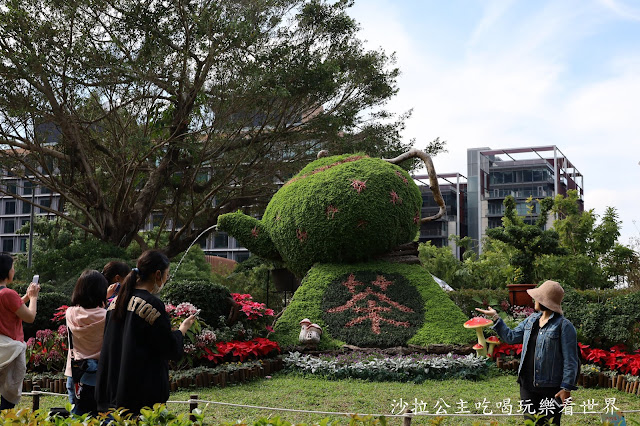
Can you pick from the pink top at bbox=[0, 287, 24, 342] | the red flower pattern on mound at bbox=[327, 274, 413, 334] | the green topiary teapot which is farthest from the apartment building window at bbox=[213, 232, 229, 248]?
the pink top at bbox=[0, 287, 24, 342]

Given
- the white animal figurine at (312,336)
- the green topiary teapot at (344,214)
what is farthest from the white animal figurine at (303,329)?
the green topiary teapot at (344,214)

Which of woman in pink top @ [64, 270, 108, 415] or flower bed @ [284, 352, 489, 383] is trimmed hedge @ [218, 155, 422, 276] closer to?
flower bed @ [284, 352, 489, 383]

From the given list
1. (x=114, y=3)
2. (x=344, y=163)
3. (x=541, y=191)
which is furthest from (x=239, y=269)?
(x=541, y=191)

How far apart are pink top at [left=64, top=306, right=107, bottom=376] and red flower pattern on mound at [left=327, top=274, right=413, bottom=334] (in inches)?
216

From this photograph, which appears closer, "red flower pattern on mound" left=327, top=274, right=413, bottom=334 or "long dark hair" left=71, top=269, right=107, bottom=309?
"long dark hair" left=71, top=269, right=107, bottom=309

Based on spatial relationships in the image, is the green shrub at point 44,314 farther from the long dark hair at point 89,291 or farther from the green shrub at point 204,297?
the long dark hair at point 89,291

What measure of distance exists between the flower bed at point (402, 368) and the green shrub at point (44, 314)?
401 centimetres

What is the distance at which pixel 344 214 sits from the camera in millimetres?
10148

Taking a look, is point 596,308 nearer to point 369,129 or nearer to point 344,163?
point 344,163

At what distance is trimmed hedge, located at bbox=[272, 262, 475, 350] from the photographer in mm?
9156

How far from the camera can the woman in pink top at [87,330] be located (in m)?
4.27

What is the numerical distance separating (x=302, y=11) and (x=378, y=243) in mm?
8599

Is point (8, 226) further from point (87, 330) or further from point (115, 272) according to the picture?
point (87, 330)

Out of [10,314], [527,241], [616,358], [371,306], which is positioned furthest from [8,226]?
[616,358]
